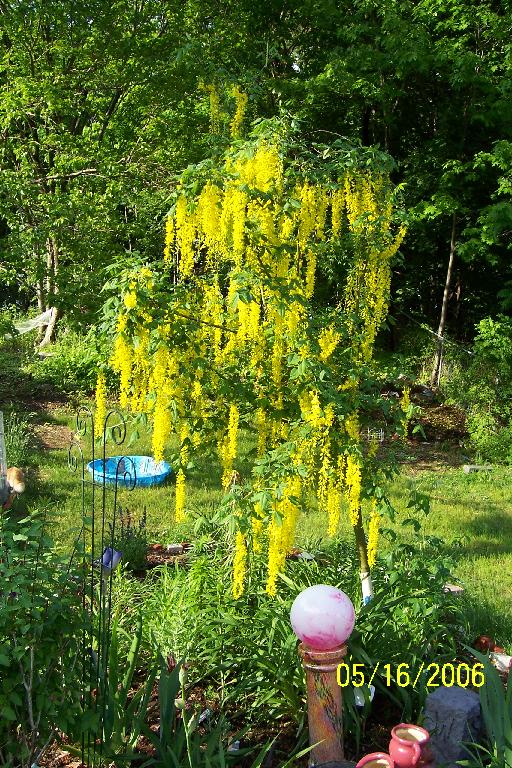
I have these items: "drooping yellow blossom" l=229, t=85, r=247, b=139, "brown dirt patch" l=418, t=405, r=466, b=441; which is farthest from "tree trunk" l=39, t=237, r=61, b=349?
"drooping yellow blossom" l=229, t=85, r=247, b=139

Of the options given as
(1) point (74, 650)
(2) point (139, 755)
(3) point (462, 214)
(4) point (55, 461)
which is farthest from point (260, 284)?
(3) point (462, 214)

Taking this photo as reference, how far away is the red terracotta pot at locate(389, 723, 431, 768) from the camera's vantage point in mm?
2193

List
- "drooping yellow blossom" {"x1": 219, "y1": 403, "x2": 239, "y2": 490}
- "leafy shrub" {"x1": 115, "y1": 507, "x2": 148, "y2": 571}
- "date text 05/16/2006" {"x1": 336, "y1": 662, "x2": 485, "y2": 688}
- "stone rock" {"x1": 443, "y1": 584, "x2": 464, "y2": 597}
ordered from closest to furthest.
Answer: "date text 05/16/2006" {"x1": 336, "y1": 662, "x2": 485, "y2": 688} < "drooping yellow blossom" {"x1": 219, "y1": 403, "x2": 239, "y2": 490} < "stone rock" {"x1": 443, "y1": 584, "x2": 464, "y2": 597} < "leafy shrub" {"x1": 115, "y1": 507, "x2": 148, "y2": 571}

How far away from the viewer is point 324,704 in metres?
2.40

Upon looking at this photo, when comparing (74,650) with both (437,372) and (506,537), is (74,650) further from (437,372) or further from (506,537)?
(437,372)

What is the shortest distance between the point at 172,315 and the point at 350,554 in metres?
1.78

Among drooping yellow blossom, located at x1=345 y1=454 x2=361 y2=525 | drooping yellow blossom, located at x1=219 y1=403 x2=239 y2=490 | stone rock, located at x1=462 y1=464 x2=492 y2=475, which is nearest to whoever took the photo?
drooping yellow blossom, located at x1=345 y1=454 x2=361 y2=525

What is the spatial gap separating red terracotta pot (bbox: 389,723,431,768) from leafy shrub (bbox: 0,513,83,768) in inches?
38.2

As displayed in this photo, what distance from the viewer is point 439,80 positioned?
1017 centimetres

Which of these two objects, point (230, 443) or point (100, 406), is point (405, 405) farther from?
point (100, 406)

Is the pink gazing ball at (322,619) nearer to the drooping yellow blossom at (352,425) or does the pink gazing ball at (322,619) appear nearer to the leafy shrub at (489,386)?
the drooping yellow blossom at (352,425)

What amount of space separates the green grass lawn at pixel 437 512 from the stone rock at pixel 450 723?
3.17 feet

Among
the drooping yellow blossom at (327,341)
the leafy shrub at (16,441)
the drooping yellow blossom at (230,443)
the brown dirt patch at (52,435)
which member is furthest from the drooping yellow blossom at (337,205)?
the brown dirt patch at (52,435)

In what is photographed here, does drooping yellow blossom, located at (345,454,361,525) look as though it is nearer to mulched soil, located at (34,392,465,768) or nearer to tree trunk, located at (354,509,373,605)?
tree trunk, located at (354,509,373,605)
